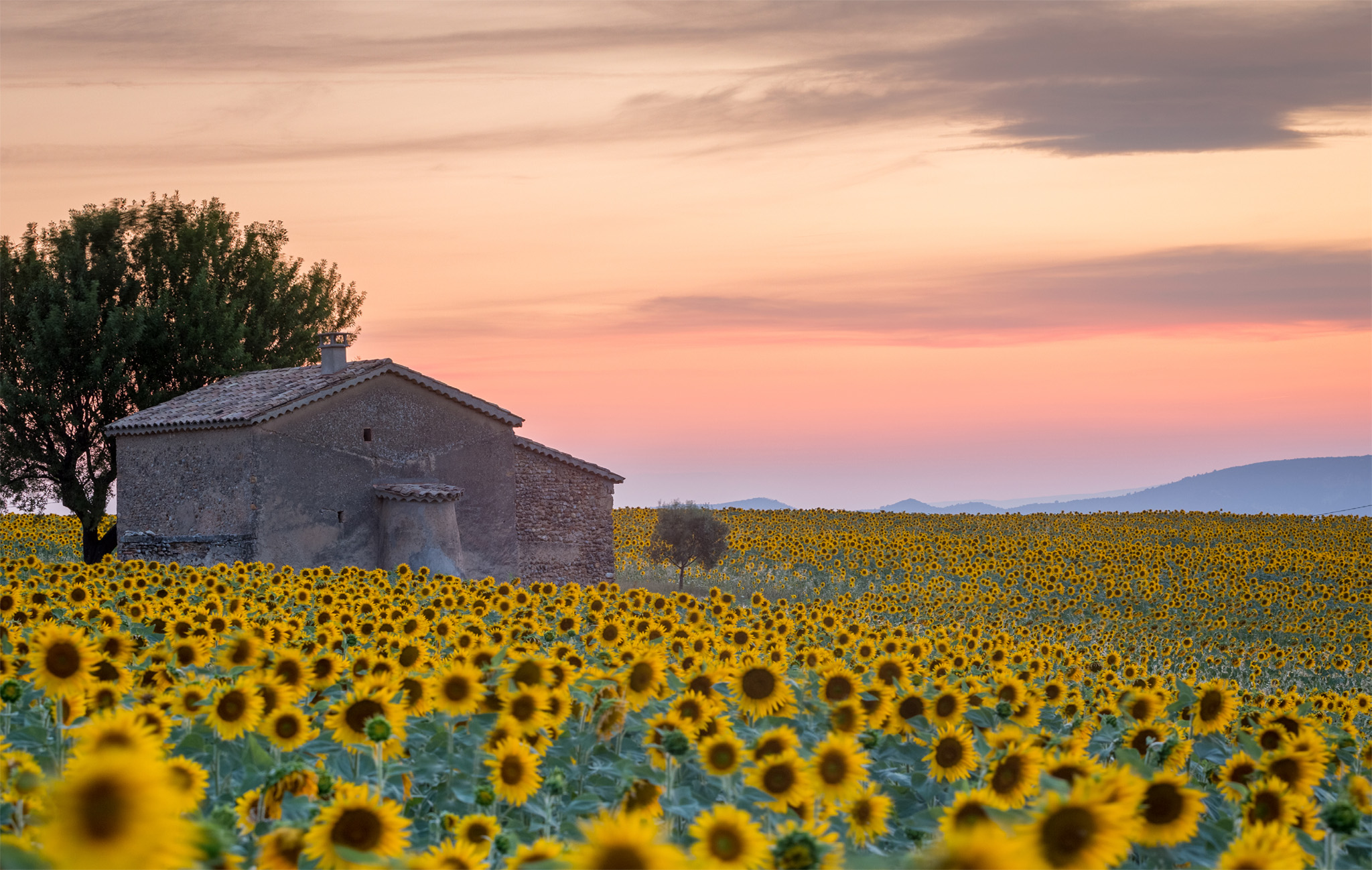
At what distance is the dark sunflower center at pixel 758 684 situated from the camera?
19.7 feet

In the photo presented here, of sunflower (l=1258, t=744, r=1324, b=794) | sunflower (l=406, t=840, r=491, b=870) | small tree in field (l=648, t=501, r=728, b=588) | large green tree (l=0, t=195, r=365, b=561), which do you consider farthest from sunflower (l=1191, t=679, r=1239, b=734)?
large green tree (l=0, t=195, r=365, b=561)

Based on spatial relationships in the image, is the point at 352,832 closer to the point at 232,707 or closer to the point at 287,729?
the point at 287,729

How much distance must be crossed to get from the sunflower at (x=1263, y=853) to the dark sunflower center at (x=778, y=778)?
5.13 ft

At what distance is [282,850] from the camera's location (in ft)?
11.6

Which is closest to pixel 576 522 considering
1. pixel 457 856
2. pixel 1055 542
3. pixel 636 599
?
pixel 1055 542

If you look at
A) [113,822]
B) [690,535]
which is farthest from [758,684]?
[690,535]

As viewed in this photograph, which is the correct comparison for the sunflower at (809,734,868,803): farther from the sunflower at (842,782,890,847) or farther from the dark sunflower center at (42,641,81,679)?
the dark sunflower center at (42,641,81,679)

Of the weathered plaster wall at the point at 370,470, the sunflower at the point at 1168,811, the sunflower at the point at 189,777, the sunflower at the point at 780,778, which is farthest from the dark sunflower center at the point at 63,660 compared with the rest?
the weathered plaster wall at the point at 370,470

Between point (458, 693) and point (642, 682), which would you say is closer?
point (458, 693)

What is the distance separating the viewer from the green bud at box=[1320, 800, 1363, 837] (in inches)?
169

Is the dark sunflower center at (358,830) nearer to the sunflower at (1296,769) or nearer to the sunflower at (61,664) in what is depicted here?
the sunflower at (61,664)

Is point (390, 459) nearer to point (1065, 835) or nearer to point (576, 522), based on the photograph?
point (576, 522)

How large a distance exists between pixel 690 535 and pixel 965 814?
29.3m

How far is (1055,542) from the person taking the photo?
128 feet
